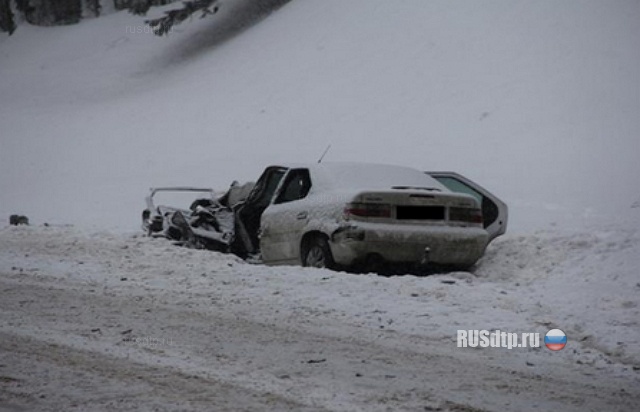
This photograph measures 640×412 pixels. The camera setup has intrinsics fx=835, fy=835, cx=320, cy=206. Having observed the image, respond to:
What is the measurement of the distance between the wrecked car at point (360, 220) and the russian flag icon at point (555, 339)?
A: 2422mm

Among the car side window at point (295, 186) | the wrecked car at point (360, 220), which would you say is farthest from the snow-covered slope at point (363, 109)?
the car side window at point (295, 186)

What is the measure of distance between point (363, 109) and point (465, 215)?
47.5 feet

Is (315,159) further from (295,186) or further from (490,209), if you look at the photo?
(295,186)

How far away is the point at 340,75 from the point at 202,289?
1890 centimetres

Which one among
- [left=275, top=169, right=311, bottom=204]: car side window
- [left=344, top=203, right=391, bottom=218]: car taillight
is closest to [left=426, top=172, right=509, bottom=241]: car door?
[left=275, top=169, right=311, bottom=204]: car side window

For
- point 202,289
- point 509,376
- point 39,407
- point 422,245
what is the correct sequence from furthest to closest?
point 422,245 → point 202,289 → point 509,376 → point 39,407

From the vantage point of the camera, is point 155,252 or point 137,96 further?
point 137,96

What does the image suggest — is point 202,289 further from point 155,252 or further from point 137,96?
point 137,96

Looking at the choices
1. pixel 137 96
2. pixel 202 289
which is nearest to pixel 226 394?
pixel 202 289

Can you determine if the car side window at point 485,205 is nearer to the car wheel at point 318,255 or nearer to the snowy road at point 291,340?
the snowy road at point 291,340

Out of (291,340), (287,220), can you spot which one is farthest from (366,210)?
(291,340)

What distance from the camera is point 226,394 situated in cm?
448

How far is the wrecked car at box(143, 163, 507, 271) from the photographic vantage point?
8.43 m

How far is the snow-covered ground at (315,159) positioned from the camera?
16.3 ft
